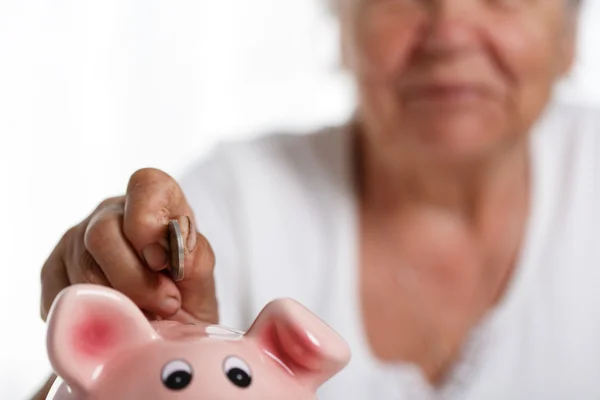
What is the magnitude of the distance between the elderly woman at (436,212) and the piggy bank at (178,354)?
0.52 metres

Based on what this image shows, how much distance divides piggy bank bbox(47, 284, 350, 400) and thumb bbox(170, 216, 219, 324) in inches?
2.4

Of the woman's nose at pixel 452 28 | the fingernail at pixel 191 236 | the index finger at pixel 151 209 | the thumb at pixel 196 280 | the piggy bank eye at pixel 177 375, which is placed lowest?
the woman's nose at pixel 452 28

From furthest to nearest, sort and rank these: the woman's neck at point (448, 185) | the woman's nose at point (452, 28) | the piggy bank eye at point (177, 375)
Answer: the woman's neck at point (448, 185)
the woman's nose at point (452, 28)
the piggy bank eye at point (177, 375)

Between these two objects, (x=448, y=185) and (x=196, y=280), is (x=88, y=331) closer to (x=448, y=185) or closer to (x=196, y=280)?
(x=196, y=280)

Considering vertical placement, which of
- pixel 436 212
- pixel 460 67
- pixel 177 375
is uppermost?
pixel 177 375

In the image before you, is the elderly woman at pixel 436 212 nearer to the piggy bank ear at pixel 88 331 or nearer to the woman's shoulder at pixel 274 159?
the woman's shoulder at pixel 274 159

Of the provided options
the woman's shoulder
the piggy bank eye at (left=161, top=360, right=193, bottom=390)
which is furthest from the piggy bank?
the woman's shoulder

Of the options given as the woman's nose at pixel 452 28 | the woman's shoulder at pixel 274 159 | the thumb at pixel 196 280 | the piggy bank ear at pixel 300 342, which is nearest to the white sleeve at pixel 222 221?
the woman's shoulder at pixel 274 159

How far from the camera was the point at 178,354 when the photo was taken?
355mm

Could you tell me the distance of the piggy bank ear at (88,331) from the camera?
355mm

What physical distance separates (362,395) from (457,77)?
1.25 feet

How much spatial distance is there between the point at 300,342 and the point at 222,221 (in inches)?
24.6

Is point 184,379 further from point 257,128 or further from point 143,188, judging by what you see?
point 257,128

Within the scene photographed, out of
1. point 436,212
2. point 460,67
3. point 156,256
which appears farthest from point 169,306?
point 436,212
